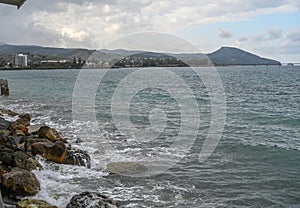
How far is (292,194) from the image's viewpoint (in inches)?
426

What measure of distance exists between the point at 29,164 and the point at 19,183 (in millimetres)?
2328

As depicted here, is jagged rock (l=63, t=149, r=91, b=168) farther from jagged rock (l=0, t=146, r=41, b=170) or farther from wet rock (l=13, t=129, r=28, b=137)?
wet rock (l=13, t=129, r=28, b=137)

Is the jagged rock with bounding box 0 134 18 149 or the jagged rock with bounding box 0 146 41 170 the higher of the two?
the jagged rock with bounding box 0 134 18 149

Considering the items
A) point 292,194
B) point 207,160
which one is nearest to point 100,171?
point 207,160

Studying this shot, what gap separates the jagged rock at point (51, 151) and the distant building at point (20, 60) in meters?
190

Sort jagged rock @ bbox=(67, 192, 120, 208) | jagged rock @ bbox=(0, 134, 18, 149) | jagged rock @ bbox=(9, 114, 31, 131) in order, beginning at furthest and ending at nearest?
jagged rock @ bbox=(9, 114, 31, 131) < jagged rock @ bbox=(0, 134, 18, 149) < jagged rock @ bbox=(67, 192, 120, 208)

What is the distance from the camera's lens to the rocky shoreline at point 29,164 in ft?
28.8

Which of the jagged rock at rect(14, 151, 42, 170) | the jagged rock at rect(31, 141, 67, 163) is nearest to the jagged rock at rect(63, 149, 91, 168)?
the jagged rock at rect(31, 141, 67, 163)

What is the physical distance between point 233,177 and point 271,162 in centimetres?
292

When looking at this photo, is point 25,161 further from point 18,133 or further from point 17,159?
point 18,133

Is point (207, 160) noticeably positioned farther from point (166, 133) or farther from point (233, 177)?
point (166, 133)

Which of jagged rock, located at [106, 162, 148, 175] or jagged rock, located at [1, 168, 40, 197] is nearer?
jagged rock, located at [1, 168, 40, 197]

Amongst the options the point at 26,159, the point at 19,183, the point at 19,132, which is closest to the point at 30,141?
the point at 26,159

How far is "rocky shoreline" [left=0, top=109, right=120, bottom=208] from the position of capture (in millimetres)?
8781
